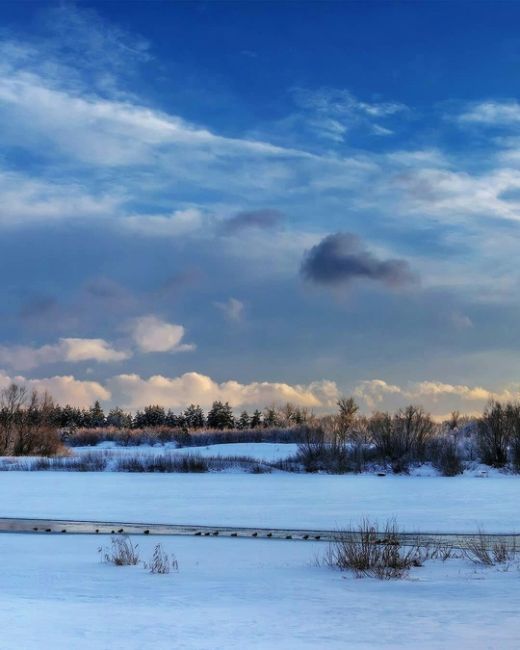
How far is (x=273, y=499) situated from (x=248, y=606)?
16.2 metres

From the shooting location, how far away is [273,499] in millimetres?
25312

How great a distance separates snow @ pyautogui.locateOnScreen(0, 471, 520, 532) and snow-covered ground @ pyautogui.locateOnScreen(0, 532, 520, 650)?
22.3 feet

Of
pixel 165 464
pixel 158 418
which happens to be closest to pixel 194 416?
pixel 158 418

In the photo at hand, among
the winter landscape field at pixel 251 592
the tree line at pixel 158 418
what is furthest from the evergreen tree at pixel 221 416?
the winter landscape field at pixel 251 592

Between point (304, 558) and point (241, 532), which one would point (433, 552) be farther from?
point (241, 532)

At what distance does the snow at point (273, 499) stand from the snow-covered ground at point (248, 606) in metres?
6.79

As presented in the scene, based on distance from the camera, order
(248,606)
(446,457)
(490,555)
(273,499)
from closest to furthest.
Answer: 1. (248,606)
2. (490,555)
3. (273,499)
4. (446,457)

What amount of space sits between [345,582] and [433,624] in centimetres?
311

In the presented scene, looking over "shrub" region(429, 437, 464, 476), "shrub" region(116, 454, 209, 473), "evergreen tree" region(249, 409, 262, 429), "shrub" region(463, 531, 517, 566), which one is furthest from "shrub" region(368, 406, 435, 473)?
"evergreen tree" region(249, 409, 262, 429)

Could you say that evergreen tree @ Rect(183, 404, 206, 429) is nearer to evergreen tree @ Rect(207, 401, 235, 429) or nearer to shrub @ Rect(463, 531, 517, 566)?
evergreen tree @ Rect(207, 401, 235, 429)

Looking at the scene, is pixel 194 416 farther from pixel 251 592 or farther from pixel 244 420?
pixel 251 592

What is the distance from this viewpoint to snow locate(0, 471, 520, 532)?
20266mm

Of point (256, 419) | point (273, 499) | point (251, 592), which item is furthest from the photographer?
point (256, 419)

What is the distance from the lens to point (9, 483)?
32.2 meters
